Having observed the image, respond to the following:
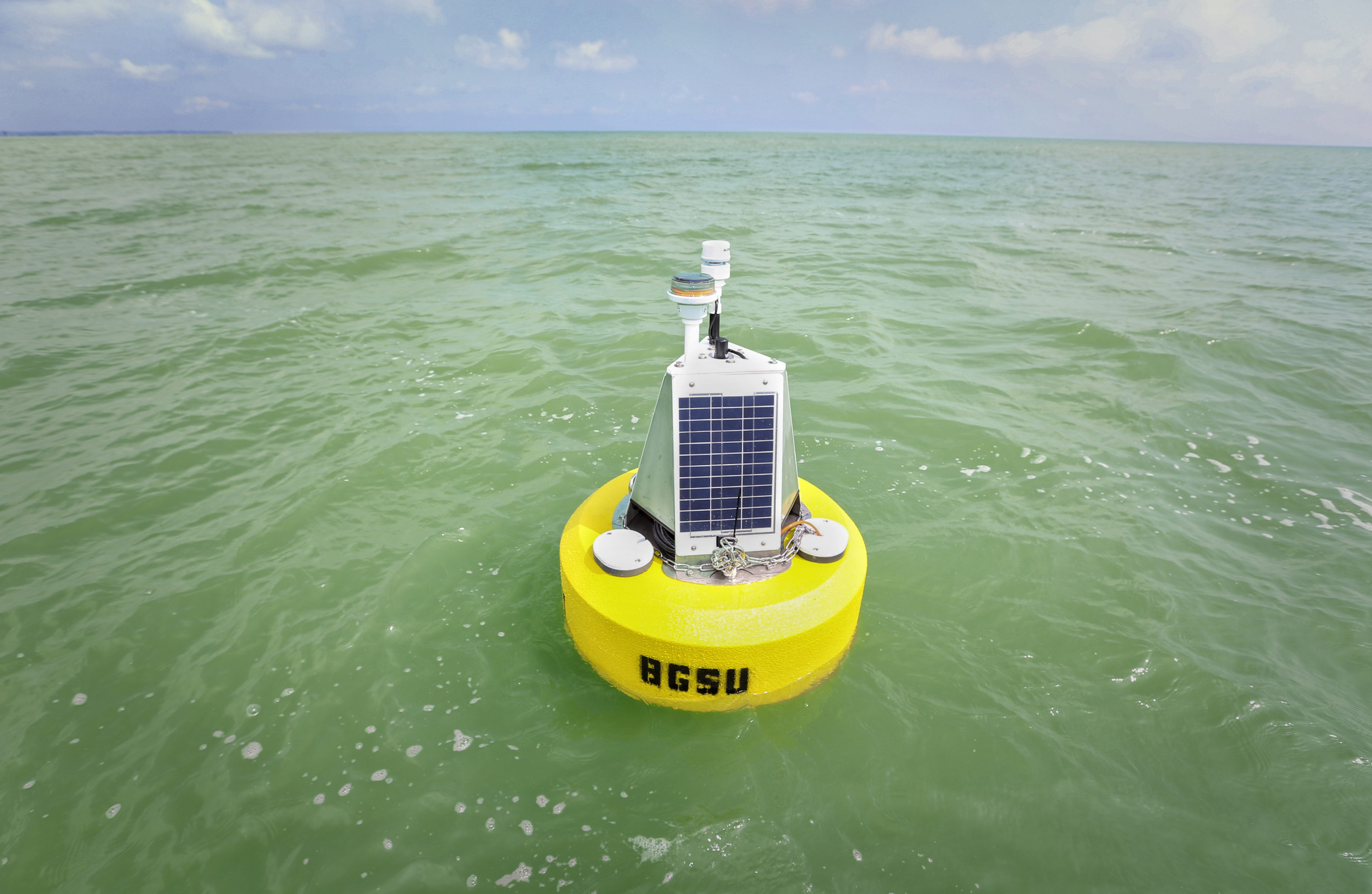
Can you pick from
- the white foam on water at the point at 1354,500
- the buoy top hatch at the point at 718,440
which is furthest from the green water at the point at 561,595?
the buoy top hatch at the point at 718,440

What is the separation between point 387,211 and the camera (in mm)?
21766

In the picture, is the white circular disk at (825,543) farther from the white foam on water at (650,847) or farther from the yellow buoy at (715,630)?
the white foam on water at (650,847)

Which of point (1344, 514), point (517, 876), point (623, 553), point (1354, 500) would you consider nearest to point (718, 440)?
point (623, 553)

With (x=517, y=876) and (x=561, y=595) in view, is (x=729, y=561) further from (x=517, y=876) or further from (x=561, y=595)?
(x=517, y=876)

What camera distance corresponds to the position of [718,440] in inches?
154

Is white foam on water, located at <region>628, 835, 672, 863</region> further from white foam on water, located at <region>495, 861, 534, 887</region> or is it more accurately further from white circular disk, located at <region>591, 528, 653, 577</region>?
white circular disk, located at <region>591, 528, 653, 577</region>

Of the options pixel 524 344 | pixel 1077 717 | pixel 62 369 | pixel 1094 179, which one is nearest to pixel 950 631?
pixel 1077 717

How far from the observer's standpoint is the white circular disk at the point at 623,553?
391cm

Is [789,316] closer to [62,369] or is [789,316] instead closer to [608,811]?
[608,811]

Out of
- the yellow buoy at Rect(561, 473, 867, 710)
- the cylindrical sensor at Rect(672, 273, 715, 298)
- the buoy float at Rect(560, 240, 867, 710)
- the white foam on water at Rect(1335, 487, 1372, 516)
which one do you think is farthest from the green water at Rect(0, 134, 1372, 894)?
the cylindrical sensor at Rect(672, 273, 715, 298)

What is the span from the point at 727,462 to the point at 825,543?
89 cm

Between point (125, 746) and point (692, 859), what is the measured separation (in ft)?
12.3

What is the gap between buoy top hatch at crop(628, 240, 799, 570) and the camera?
152 inches

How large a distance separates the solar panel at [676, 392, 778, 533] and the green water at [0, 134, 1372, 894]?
1345 mm
